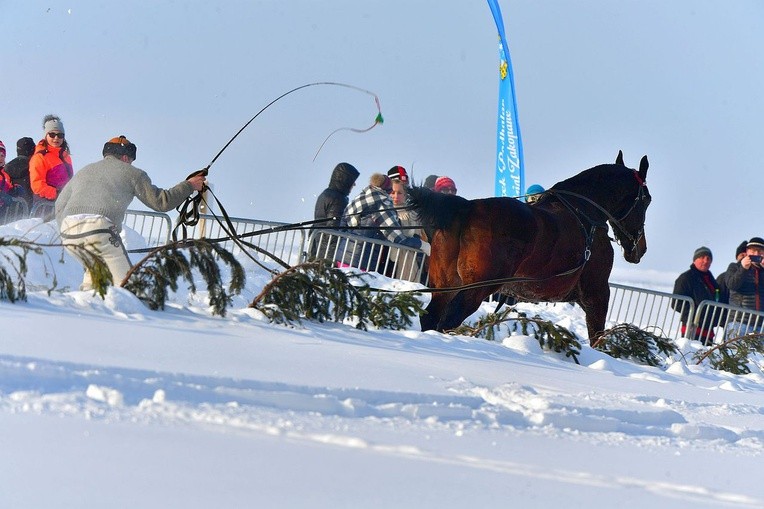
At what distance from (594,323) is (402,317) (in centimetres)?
281

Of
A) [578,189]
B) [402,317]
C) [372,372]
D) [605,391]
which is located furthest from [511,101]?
[372,372]

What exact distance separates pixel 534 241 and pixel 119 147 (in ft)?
10.8

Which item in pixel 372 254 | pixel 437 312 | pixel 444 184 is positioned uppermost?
pixel 444 184

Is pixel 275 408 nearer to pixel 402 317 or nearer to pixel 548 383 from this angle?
pixel 548 383

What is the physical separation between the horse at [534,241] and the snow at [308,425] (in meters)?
1.83

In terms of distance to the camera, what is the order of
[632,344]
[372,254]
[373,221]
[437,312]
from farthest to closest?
1. [372,254]
2. [373,221]
3. [632,344]
4. [437,312]

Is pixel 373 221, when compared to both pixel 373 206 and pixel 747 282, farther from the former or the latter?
pixel 747 282

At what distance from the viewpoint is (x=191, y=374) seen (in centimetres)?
463

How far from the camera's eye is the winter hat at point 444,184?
1226 cm

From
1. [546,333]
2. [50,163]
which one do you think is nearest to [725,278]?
[546,333]

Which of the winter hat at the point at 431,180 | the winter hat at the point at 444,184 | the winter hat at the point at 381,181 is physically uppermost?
the winter hat at the point at 431,180

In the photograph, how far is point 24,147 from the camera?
12.9m

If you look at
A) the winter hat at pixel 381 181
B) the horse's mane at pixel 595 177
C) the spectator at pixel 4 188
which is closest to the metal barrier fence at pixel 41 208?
the spectator at pixel 4 188

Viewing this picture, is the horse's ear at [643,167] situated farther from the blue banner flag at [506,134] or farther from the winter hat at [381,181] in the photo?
the blue banner flag at [506,134]
